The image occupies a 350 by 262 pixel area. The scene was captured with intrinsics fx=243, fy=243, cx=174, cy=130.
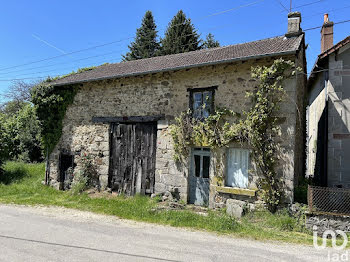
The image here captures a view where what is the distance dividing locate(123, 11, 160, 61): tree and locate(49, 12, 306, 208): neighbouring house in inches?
685

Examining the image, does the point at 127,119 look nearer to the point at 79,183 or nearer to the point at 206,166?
the point at 79,183

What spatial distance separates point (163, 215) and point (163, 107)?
3.72 meters

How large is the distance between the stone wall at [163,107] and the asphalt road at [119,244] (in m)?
2.24

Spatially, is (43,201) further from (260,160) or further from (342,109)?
(342,109)

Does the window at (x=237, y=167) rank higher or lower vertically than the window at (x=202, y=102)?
lower

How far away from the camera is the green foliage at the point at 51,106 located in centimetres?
1089

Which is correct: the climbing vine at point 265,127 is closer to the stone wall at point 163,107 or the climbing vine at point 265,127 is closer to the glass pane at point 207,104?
the stone wall at point 163,107

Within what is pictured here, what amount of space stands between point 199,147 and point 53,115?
712 centimetres

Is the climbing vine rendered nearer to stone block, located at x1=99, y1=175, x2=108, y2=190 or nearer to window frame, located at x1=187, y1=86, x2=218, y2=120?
window frame, located at x1=187, y1=86, x2=218, y2=120

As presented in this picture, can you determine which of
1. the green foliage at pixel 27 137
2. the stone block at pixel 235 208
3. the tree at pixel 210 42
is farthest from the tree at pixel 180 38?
the stone block at pixel 235 208

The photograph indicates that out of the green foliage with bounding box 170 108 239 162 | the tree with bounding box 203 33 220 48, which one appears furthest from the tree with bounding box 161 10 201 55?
the green foliage with bounding box 170 108 239 162

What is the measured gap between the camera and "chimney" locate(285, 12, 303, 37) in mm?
8070

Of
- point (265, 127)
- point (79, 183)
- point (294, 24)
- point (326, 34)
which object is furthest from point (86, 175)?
point (326, 34)

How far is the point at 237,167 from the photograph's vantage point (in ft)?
24.6
